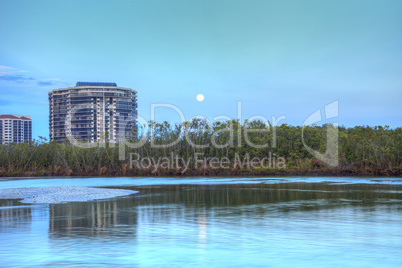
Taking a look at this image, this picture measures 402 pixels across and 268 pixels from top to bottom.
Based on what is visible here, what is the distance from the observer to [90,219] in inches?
441

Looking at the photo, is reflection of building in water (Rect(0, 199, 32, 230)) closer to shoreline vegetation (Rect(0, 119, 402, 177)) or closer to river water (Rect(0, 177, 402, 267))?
river water (Rect(0, 177, 402, 267))

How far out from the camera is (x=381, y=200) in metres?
15.2

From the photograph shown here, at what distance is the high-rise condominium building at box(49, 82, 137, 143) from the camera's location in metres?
167

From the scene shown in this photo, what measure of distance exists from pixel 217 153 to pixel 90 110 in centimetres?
13250

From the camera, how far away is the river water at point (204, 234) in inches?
280

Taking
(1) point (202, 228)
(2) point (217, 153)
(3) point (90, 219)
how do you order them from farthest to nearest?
(2) point (217, 153) < (3) point (90, 219) < (1) point (202, 228)

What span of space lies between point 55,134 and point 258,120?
140812mm

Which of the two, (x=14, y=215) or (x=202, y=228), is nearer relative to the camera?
(x=202, y=228)

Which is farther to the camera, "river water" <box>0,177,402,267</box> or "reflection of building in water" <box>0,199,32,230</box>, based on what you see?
"reflection of building in water" <box>0,199,32,230</box>

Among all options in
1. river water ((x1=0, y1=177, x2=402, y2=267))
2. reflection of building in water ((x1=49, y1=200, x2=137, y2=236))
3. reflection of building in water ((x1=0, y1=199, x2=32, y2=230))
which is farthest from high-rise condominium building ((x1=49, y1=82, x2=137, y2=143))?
river water ((x1=0, y1=177, x2=402, y2=267))

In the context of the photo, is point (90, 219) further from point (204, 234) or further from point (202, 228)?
point (204, 234)

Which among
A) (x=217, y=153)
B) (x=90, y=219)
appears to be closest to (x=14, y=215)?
(x=90, y=219)

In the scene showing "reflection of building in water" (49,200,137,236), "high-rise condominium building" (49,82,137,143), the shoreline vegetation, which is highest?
"high-rise condominium building" (49,82,137,143)

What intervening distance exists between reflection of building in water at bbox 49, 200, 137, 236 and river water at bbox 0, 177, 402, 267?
0.07 ft
